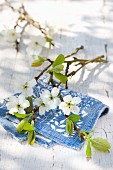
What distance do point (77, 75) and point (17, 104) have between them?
1.06 ft

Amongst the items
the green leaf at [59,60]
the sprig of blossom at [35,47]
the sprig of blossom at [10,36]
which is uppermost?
the sprig of blossom at [10,36]

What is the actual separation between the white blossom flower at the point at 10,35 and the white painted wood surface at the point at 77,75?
40 millimetres

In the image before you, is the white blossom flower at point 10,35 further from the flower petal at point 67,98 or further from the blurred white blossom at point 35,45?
the flower petal at point 67,98

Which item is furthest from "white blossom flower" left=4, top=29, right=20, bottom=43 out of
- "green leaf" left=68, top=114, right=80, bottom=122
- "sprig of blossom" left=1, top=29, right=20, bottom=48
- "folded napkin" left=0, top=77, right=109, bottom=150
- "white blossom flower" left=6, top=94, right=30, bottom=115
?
"green leaf" left=68, top=114, right=80, bottom=122

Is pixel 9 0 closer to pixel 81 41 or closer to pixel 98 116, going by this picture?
pixel 81 41

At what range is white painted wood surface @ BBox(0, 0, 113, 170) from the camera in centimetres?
125

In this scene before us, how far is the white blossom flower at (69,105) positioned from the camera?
4.29ft

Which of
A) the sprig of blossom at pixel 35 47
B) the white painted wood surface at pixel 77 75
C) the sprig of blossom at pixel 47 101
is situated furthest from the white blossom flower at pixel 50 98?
the sprig of blossom at pixel 35 47

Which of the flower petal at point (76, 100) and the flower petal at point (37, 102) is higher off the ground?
the flower petal at point (76, 100)

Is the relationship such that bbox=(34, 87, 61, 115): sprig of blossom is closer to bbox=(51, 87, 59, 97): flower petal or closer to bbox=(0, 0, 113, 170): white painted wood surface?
bbox=(51, 87, 59, 97): flower petal

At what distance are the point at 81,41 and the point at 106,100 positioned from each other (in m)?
0.37

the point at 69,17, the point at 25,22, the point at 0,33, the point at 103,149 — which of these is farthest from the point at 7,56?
the point at 103,149

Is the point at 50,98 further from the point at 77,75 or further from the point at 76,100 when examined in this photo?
the point at 77,75

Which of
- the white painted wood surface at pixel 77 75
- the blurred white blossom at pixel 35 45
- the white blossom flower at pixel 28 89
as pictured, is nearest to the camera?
the white painted wood surface at pixel 77 75
